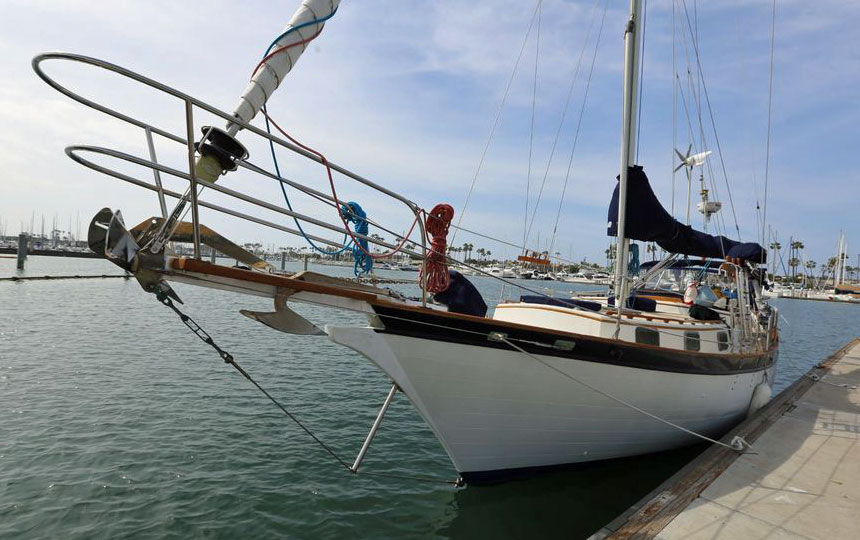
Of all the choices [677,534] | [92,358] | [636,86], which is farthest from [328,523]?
[92,358]

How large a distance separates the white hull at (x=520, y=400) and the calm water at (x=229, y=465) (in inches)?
23.6

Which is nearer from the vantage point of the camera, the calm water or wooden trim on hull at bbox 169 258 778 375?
wooden trim on hull at bbox 169 258 778 375

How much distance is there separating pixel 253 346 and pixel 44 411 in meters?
6.72

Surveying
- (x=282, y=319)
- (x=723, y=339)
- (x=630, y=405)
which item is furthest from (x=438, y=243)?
(x=723, y=339)

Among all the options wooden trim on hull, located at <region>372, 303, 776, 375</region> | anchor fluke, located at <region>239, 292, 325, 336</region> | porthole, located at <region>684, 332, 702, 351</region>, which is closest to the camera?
anchor fluke, located at <region>239, 292, 325, 336</region>

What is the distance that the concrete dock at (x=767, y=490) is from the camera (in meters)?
4.54

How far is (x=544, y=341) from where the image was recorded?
216 inches

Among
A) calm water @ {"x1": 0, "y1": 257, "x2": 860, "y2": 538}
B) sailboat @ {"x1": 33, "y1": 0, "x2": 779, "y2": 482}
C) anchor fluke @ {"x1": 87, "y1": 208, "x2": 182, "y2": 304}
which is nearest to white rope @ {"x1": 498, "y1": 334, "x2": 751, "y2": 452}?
sailboat @ {"x1": 33, "y1": 0, "x2": 779, "y2": 482}

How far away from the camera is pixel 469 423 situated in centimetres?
551

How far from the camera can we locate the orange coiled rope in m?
5.37

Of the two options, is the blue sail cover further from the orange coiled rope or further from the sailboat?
the orange coiled rope

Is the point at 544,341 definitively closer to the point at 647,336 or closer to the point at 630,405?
the point at 630,405

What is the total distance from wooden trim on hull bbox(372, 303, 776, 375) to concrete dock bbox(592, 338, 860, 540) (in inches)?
53.2

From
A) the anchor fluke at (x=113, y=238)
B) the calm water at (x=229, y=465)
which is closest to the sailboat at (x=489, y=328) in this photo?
the anchor fluke at (x=113, y=238)
